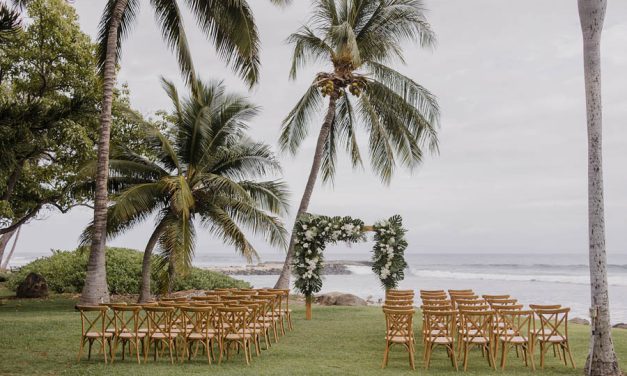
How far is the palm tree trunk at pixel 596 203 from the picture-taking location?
899 cm

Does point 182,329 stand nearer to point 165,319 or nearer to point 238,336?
point 165,319

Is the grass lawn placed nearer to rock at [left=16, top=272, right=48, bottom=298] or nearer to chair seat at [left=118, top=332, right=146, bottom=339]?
chair seat at [left=118, top=332, right=146, bottom=339]

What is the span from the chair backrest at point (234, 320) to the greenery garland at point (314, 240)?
19.1 feet

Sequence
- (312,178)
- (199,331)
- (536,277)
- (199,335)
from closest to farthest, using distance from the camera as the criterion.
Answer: (199,335)
(199,331)
(312,178)
(536,277)

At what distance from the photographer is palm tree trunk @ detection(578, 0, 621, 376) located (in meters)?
8.99

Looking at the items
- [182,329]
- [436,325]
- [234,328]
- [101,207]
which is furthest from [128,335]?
[101,207]

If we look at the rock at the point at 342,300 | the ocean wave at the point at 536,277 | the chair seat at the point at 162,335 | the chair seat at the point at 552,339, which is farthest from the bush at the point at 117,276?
the ocean wave at the point at 536,277

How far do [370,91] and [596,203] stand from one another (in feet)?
38.8

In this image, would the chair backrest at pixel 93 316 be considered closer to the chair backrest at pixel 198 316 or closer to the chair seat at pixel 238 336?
the chair backrest at pixel 198 316

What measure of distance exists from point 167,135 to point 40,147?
228 inches

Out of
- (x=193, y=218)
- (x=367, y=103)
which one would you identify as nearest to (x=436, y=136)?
(x=367, y=103)

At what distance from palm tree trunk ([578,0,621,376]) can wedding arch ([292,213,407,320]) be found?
7.29m

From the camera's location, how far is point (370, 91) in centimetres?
2036

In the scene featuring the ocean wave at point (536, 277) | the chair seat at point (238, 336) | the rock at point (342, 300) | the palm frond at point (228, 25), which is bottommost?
the ocean wave at point (536, 277)
